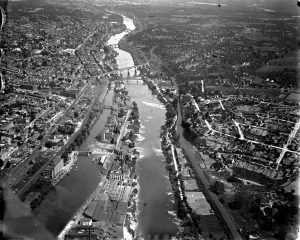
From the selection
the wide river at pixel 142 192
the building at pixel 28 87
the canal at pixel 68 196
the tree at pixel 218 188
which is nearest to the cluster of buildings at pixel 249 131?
the tree at pixel 218 188

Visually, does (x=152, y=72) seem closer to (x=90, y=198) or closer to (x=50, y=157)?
(x=50, y=157)

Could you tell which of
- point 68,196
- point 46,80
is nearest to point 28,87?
point 46,80

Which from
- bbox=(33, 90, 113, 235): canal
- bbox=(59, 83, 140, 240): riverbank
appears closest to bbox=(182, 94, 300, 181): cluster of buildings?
bbox=(59, 83, 140, 240): riverbank

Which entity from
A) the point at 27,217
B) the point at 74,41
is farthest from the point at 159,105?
the point at 27,217

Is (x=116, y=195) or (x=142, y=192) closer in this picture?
(x=116, y=195)

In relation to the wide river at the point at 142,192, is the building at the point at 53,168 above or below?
above

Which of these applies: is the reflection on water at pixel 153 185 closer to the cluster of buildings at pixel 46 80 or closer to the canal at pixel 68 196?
the canal at pixel 68 196

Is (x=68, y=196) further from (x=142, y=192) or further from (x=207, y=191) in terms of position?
Answer: (x=207, y=191)
